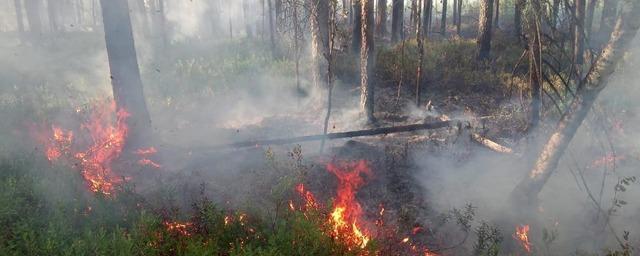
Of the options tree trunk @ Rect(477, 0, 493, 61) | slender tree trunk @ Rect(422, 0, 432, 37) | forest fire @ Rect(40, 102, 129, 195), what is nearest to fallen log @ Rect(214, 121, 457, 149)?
forest fire @ Rect(40, 102, 129, 195)

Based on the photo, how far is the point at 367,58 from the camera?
460 inches

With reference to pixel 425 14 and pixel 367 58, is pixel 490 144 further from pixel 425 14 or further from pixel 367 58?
pixel 425 14

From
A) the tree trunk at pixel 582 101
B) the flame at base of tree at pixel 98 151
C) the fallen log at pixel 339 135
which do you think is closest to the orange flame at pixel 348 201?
the fallen log at pixel 339 135

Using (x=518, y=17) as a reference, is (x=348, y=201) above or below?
below

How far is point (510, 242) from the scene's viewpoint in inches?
268

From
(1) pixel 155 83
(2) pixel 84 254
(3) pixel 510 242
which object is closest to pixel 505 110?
(3) pixel 510 242

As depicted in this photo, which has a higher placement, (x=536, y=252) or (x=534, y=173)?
(x=534, y=173)

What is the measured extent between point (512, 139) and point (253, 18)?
6552 cm

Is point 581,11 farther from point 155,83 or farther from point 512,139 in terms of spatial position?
point 155,83

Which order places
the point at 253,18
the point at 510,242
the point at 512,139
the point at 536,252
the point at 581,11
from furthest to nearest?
the point at 253,18 < the point at 581,11 < the point at 512,139 < the point at 510,242 < the point at 536,252

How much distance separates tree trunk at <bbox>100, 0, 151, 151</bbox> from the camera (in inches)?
356

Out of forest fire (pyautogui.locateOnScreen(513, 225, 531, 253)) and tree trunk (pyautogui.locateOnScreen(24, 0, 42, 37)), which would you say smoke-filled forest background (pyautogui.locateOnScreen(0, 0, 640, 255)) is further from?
tree trunk (pyautogui.locateOnScreen(24, 0, 42, 37))

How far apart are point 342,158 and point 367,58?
3717 millimetres

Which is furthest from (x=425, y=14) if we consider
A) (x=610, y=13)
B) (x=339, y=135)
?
(x=339, y=135)
